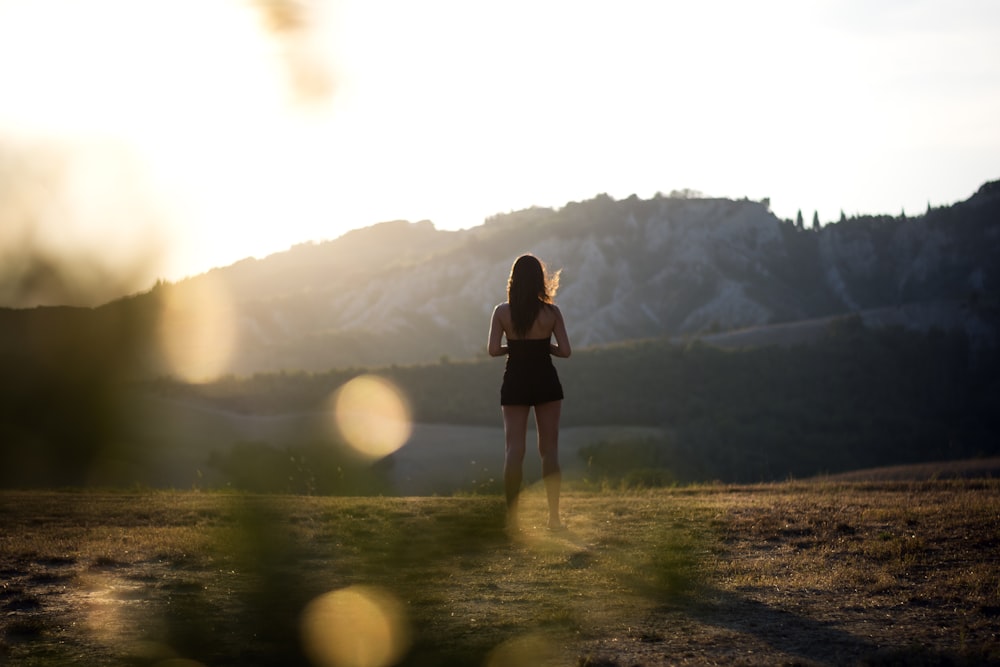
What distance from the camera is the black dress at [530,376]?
7297mm

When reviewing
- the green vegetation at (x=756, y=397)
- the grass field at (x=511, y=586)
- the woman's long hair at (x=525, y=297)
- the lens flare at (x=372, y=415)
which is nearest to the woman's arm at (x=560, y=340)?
the woman's long hair at (x=525, y=297)

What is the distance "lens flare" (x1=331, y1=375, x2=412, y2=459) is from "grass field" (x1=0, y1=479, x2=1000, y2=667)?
149ft

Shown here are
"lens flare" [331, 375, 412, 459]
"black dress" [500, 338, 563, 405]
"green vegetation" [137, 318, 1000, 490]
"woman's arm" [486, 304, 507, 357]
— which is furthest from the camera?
"green vegetation" [137, 318, 1000, 490]

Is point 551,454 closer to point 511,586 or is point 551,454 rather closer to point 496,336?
point 496,336

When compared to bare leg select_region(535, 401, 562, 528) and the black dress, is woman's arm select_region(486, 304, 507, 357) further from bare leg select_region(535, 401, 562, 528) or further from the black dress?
bare leg select_region(535, 401, 562, 528)

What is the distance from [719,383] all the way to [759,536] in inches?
3325

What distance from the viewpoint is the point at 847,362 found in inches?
3856

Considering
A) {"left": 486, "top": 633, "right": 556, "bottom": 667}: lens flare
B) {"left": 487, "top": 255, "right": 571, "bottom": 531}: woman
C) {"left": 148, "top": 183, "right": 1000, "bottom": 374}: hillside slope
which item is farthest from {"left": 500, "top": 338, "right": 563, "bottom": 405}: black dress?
{"left": 148, "top": 183, "right": 1000, "bottom": 374}: hillside slope

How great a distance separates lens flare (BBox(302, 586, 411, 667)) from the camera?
404 centimetres

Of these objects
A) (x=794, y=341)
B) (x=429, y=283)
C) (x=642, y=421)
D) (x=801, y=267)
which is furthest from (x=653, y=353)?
(x=801, y=267)

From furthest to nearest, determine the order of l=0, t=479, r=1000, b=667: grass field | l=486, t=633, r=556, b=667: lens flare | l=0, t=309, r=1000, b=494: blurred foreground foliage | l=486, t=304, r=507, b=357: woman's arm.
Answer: l=0, t=309, r=1000, b=494: blurred foreground foliage < l=486, t=304, r=507, b=357: woman's arm < l=0, t=479, r=1000, b=667: grass field < l=486, t=633, r=556, b=667: lens flare

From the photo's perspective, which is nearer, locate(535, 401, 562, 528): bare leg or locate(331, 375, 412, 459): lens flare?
locate(535, 401, 562, 528): bare leg

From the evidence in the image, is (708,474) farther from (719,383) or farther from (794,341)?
(794,341)

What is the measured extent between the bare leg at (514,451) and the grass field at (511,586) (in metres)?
0.21
